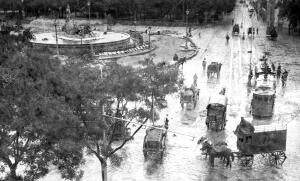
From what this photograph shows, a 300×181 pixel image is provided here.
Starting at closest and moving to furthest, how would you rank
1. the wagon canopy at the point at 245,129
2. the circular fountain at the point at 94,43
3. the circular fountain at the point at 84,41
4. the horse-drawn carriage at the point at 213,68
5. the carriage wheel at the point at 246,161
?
the wagon canopy at the point at 245,129
the carriage wheel at the point at 246,161
the horse-drawn carriage at the point at 213,68
the circular fountain at the point at 94,43
the circular fountain at the point at 84,41

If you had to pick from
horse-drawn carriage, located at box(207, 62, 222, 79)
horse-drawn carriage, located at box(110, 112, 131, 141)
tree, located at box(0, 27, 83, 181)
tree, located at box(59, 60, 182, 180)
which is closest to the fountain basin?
horse-drawn carriage, located at box(207, 62, 222, 79)

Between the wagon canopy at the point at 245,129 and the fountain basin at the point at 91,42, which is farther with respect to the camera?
the fountain basin at the point at 91,42

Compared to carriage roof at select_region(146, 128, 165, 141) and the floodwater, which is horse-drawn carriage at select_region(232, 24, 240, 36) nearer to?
the floodwater

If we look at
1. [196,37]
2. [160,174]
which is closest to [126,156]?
[160,174]

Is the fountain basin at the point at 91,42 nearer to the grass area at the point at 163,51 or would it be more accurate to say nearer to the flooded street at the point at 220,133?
the grass area at the point at 163,51

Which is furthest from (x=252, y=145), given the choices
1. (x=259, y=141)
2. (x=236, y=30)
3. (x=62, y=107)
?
(x=236, y=30)

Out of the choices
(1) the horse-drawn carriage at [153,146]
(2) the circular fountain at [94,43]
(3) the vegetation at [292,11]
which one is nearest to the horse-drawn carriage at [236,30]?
(3) the vegetation at [292,11]

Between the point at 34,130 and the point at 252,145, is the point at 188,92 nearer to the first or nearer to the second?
the point at 252,145
